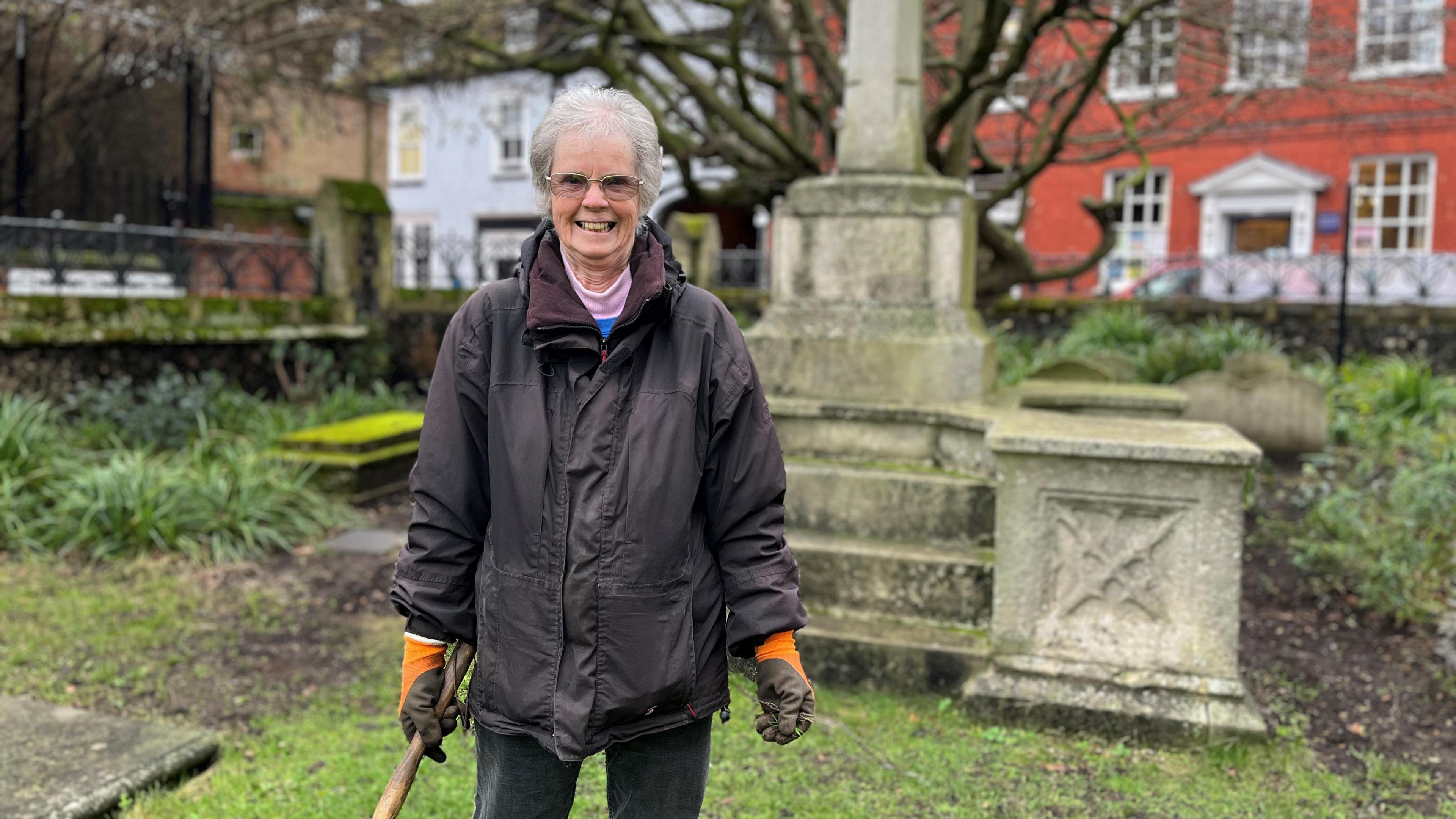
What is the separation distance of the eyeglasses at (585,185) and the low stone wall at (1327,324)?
9.40 m

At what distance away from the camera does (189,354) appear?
31.1ft

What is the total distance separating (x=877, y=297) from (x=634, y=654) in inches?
126

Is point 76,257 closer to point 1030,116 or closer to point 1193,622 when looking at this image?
point 1030,116

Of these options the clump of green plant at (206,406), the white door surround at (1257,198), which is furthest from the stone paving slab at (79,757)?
the white door surround at (1257,198)

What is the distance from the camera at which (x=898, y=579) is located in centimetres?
418

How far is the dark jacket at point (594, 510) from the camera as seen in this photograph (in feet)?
6.02

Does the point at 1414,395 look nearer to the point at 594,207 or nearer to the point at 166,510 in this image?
the point at 594,207

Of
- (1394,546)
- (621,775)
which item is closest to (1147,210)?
(1394,546)

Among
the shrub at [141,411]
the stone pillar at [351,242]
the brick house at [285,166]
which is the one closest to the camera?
the shrub at [141,411]

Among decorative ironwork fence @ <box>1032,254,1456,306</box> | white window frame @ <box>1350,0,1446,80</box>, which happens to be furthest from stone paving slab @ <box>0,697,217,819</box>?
decorative ironwork fence @ <box>1032,254,1456,306</box>

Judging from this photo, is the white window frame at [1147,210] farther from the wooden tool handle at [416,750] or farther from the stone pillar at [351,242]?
the wooden tool handle at [416,750]

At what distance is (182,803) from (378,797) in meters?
0.57

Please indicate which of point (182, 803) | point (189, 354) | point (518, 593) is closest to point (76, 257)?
point (189, 354)

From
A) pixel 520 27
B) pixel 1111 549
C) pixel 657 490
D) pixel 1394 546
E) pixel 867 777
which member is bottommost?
pixel 867 777
